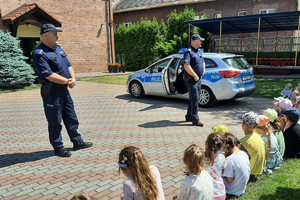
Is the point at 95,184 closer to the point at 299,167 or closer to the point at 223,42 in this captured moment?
the point at 299,167

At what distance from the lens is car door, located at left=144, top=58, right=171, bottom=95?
30.7ft

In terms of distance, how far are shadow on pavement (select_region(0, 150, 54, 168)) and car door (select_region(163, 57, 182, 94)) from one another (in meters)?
4.86

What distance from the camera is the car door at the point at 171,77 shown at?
8781 millimetres

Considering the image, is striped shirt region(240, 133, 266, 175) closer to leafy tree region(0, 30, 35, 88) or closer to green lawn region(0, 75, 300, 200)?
green lawn region(0, 75, 300, 200)

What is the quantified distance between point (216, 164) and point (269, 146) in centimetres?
126

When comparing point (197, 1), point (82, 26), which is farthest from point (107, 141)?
point (197, 1)

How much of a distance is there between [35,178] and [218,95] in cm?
594

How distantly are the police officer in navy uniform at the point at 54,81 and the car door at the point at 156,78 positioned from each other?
5.00 meters

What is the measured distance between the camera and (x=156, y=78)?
9422 millimetres

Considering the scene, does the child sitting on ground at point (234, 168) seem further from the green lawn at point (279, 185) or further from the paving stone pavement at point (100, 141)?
the paving stone pavement at point (100, 141)

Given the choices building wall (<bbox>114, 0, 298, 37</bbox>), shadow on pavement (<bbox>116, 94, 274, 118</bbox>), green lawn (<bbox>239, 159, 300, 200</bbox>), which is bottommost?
green lawn (<bbox>239, 159, 300, 200</bbox>)

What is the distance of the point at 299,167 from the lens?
158 inches

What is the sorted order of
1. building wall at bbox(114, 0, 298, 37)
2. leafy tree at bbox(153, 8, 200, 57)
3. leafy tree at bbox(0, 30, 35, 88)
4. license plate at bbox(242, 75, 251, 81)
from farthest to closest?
building wall at bbox(114, 0, 298, 37)
leafy tree at bbox(153, 8, 200, 57)
leafy tree at bbox(0, 30, 35, 88)
license plate at bbox(242, 75, 251, 81)

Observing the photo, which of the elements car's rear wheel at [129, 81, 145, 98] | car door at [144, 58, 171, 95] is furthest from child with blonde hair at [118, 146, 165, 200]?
car's rear wheel at [129, 81, 145, 98]
